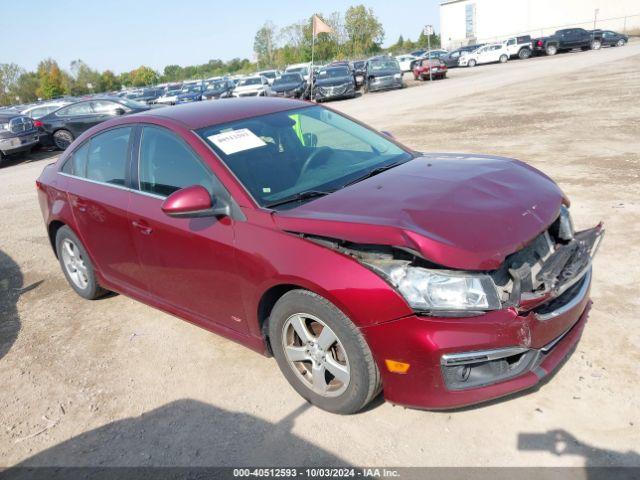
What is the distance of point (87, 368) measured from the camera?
13.1ft

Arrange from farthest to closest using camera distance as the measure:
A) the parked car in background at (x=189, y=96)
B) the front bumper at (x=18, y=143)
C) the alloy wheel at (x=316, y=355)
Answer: the parked car in background at (x=189, y=96)
the front bumper at (x=18, y=143)
the alloy wheel at (x=316, y=355)

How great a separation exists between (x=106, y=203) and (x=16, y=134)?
1408cm

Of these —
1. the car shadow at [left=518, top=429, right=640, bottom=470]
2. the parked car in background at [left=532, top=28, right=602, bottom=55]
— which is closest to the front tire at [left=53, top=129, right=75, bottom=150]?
the car shadow at [left=518, top=429, right=640, bottom=470]

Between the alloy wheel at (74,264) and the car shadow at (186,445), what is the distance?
2.10 metres

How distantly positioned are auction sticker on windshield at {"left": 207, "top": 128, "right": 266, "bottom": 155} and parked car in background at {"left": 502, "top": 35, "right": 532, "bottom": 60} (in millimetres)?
43287

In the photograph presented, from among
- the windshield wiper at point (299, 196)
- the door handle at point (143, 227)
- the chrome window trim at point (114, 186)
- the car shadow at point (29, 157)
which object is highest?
the chrome window trim at point (114, 186)

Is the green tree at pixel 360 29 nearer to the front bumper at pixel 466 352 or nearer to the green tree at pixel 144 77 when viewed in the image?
the green tree at pixel 144 77

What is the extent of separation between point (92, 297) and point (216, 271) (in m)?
2.23

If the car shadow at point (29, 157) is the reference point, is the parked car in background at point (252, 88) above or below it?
above

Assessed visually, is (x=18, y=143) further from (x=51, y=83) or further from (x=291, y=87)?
(x=51, y=83)

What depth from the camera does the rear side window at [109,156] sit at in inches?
165

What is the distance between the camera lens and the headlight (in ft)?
8.47

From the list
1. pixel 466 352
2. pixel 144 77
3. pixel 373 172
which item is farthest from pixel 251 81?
pixel 144 77

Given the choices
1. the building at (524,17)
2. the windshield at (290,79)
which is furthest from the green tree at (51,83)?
the windshield at (290,79)
